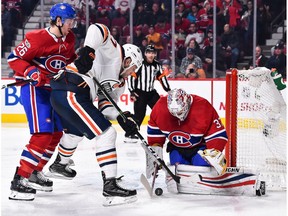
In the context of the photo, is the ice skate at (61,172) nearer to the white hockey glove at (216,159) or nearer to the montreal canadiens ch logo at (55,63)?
the montreal canadiens ch logo at (55,63)

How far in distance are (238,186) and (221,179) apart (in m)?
0.10

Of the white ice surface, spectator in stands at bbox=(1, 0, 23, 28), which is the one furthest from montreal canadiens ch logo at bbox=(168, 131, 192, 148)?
spectator in stands at bbox=(1, 0, 23, 28)

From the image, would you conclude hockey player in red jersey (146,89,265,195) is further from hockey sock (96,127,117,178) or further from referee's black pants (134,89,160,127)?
referee's black pants (134,89,160,127)

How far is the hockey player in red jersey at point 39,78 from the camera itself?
379 cm

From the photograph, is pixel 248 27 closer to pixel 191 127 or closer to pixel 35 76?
pixel 191 127

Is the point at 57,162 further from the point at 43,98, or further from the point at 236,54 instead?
the point at 236,54

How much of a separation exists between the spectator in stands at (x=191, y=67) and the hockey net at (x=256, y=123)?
143 inches

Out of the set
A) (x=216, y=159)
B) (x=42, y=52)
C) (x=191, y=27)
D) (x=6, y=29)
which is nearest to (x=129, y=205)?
(x=216, y=159)

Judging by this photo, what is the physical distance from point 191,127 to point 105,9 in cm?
505

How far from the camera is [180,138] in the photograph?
3986 millimetres

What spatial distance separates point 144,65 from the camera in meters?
6.59

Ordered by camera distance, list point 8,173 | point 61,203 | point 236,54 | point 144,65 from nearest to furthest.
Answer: point 61,203
point 8,173
point 144,65
point 236,54

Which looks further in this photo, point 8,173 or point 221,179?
point 8,173

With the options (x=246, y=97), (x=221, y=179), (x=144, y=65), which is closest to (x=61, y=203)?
(x=221, y=179)
